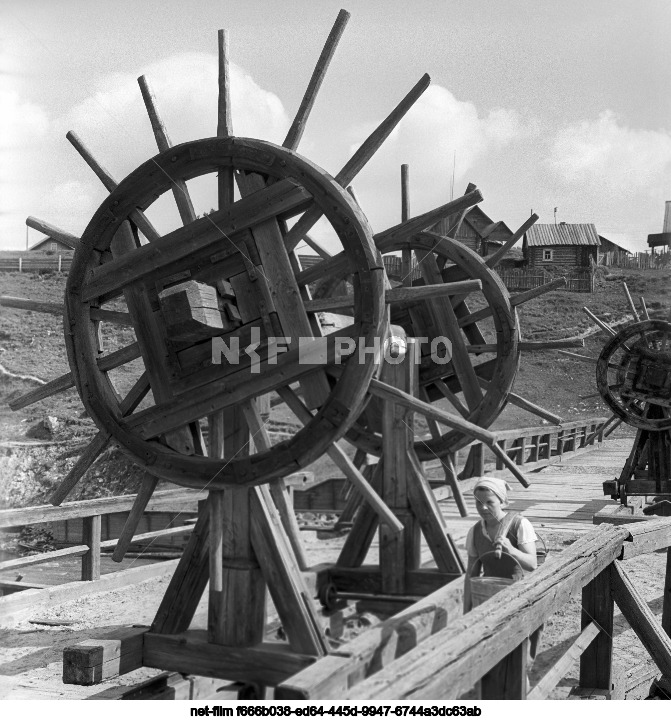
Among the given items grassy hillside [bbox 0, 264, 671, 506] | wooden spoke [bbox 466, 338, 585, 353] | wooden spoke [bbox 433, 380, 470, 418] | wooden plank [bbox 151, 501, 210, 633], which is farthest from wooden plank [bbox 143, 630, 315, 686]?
grassy hillside [bbox 0, 264, 671, 506]

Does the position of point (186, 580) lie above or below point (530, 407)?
below

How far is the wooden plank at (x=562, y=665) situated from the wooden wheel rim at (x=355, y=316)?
1122mm

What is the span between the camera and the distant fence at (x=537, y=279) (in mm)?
34250

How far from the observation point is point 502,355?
5.11m

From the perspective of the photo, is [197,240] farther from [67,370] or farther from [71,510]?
[67,370]

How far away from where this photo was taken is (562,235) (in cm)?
3859

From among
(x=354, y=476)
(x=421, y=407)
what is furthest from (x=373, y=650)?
(x=421, y=407)

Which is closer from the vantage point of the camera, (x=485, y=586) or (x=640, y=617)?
(x=485, y=586)

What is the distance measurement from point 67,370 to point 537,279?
66.3 ft

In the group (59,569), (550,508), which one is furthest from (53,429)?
(550,508)

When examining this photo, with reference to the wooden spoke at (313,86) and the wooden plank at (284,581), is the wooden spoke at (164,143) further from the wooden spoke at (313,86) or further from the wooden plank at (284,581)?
the wooden plank at (284,581)

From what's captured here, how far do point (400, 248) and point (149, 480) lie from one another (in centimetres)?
258

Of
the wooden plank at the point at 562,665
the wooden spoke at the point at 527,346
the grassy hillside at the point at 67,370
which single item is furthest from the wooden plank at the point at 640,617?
the grassy hillside at the point at 67,370
